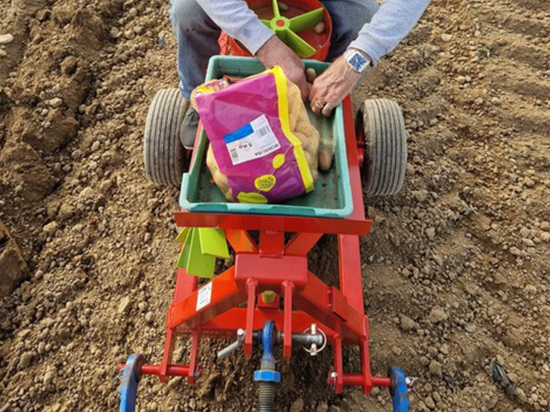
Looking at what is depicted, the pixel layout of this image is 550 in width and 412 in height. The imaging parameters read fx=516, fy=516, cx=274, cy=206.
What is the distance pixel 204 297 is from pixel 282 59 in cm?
72

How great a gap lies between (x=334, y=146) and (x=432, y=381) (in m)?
0.91

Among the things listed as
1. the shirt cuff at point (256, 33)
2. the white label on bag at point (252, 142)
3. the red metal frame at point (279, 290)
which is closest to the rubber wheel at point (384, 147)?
the red metal frame at point (279, 290)

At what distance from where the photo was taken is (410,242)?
2.05 m

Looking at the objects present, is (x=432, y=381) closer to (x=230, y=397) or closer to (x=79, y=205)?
(x=230, y=397)

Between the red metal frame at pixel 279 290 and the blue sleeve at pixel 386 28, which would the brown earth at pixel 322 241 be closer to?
the red metal frame at pixel 279 290

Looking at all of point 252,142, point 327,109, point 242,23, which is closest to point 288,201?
point 252,142

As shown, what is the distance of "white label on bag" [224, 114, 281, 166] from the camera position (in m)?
1.24

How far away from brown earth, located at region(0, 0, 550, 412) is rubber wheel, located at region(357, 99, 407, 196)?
0.93 ft

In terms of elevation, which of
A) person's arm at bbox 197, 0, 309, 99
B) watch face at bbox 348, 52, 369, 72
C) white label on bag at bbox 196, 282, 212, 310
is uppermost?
person's arm at bbox 197, 0, 309, 99

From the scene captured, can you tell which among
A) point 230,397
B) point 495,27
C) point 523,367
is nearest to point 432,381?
point 523,367

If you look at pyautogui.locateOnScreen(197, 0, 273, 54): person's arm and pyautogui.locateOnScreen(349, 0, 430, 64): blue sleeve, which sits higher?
A: pyautogui.locateOnScreen(197, 0, 273, 54): person's arm

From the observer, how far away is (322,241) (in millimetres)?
2006

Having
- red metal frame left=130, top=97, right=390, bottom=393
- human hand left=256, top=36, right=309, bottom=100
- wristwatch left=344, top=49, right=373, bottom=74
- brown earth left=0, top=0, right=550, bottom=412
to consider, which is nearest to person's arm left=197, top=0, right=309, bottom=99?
human hand left=256, top=36, right=309, bottom=100

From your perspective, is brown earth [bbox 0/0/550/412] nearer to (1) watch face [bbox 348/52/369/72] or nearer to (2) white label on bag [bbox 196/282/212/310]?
(2) white label on bag [bbox 196/282/212/310]
